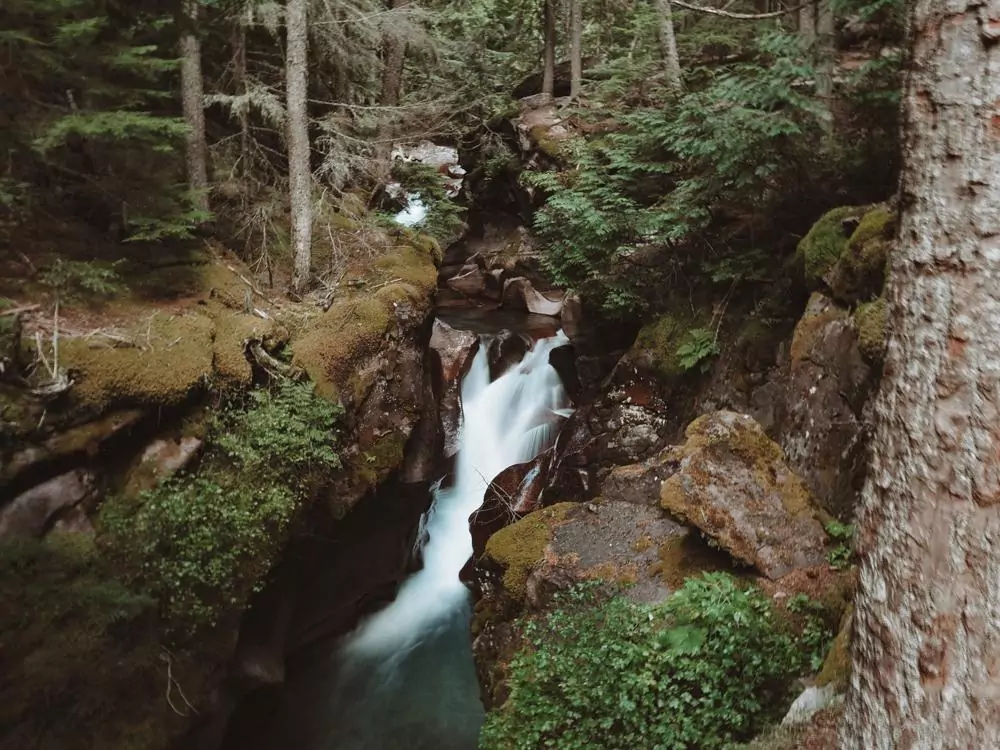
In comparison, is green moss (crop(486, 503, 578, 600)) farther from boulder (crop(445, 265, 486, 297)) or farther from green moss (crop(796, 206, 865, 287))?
boulder (crop(445, 265, 486, 297))

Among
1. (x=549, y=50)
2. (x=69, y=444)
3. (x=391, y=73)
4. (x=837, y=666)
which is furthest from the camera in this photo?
(x=549, y=50)

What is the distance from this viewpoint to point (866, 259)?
579cm

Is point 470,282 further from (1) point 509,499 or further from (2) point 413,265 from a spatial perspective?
(1) point 509,499

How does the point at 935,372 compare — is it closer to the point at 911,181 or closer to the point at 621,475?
the point at 911,181

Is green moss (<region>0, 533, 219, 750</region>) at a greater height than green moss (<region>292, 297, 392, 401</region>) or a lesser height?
lesser

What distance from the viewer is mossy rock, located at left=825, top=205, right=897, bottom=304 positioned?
18.5 feet

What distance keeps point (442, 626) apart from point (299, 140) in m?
7.86

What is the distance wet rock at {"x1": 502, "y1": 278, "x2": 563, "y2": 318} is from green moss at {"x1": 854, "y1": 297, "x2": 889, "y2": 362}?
35.6 feet

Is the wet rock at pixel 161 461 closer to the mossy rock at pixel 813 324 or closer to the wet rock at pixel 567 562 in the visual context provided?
the wet rock at pixel 567 562

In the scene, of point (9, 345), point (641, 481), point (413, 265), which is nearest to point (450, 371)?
point (413, 265)

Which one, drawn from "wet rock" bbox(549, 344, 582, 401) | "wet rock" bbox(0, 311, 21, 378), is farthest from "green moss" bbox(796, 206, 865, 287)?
"wet rock" bbox(0, 311, 21, 378)

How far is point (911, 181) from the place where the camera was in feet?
6.88

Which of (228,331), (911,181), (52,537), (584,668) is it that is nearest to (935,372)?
(911,181)

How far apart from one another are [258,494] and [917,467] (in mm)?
5885
